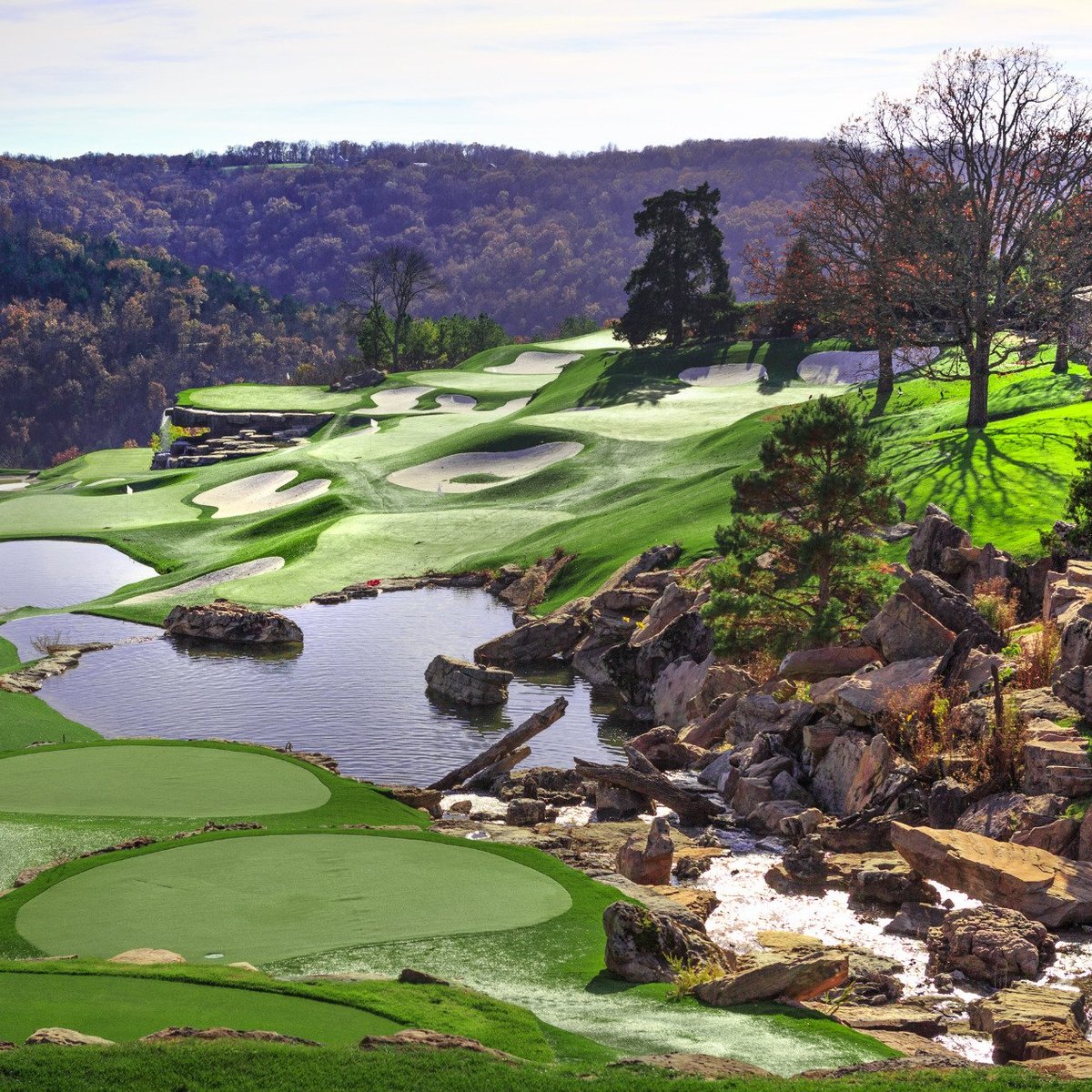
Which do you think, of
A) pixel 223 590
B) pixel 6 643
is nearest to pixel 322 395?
pixel 223 590

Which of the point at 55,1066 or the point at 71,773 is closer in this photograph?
the point at 55,1066

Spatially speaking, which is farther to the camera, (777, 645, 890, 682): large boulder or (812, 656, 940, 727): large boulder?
(777, 645, 890, 682): large boulder

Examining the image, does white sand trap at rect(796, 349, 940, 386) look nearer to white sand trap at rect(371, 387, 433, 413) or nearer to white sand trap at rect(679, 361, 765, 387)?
white sand trap at rect(679, 361, 765, 387)

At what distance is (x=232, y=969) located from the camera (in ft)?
37.5

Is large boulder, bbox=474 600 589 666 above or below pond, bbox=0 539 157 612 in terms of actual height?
above

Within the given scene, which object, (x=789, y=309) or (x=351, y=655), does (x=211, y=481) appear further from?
(x=351, y=655)

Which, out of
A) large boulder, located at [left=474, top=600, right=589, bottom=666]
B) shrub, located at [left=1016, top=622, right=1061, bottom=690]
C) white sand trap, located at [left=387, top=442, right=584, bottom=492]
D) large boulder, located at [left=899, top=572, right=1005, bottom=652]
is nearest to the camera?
shrub, located at [left=1016, top=622, right=1061, bottom=690]

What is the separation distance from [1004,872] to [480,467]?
4679cm

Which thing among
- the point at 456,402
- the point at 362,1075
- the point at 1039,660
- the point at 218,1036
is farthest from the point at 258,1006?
the point at 456,402

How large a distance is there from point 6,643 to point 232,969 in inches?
1218

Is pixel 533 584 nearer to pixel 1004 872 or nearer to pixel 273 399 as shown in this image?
pixel 1004 872

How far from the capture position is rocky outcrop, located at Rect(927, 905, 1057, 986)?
15.1 metres

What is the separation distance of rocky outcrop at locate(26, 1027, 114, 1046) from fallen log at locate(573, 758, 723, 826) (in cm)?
1464

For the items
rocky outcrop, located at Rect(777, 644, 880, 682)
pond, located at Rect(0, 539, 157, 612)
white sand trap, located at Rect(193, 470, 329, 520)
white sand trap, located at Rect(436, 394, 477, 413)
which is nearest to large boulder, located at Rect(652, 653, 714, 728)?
rocky outcrop, located at Rect(777, 644, 880, 682)
